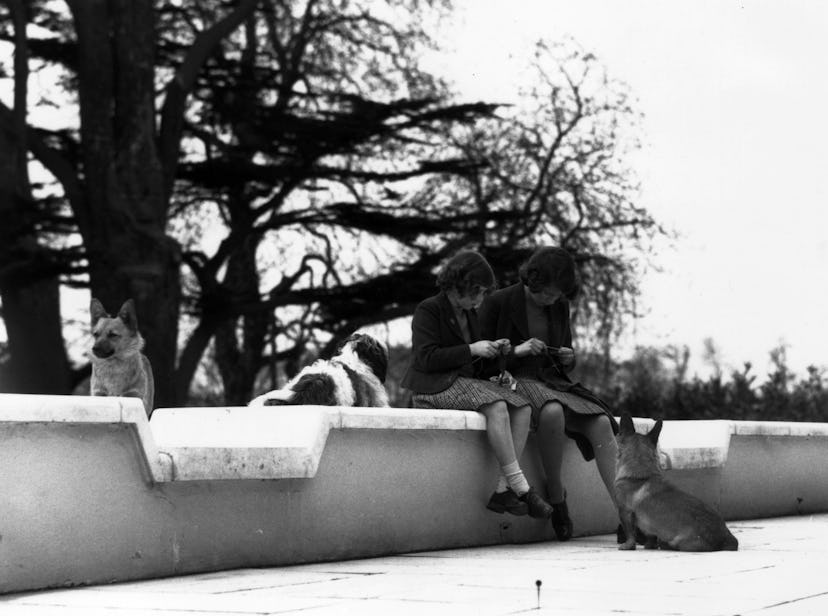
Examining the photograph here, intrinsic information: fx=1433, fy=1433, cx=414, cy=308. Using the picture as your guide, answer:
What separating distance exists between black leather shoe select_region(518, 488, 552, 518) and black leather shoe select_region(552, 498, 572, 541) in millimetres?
507

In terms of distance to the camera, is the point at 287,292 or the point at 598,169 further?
the point at 598,169

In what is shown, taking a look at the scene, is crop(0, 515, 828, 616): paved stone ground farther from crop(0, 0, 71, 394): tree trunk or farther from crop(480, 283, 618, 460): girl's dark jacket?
crop(0, 0, 71, 394): tree trunk

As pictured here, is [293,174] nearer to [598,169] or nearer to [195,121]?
[195,121]

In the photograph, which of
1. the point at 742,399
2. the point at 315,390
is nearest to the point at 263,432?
the point at 315,390

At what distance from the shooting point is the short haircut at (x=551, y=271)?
7.55 m

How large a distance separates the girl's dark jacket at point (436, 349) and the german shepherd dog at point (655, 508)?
0.90 meters

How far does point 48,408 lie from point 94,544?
23.9 inches

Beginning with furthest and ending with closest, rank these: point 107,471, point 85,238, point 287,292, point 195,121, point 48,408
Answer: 1. point 195,121
2. point 287,292
3. point 85,238
4. point 107,471
5. point 48,408

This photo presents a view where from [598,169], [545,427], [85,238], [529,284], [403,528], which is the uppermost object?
[598,169]

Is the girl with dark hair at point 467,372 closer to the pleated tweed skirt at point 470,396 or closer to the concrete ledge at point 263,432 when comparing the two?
the pleated tweed skirt at point 470,396

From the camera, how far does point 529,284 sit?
765 centimetres

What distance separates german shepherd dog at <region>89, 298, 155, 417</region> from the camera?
28.2 ft

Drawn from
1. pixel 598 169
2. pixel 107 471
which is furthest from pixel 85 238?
pixel 107 471

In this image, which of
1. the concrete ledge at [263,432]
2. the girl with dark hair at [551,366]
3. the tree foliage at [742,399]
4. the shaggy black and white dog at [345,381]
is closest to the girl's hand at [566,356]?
the girl with dark hair at [551,366]
